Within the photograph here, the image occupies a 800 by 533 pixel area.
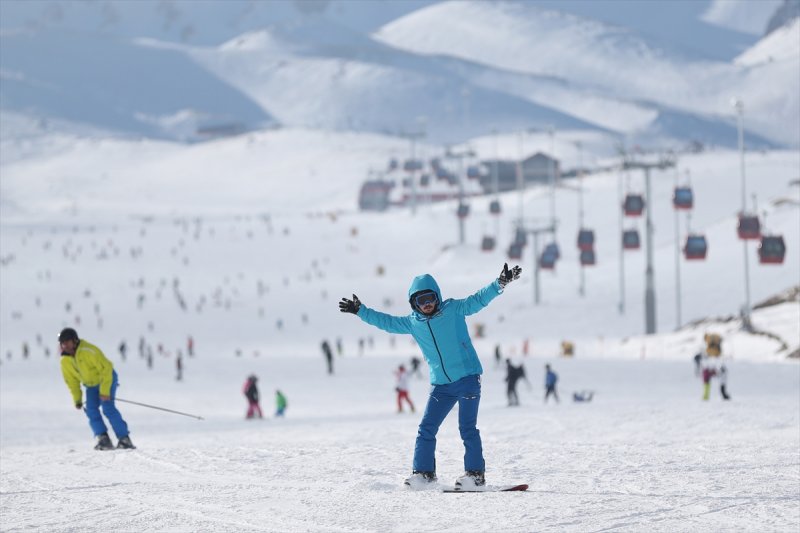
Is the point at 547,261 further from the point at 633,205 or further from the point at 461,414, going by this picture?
the point at 461,414

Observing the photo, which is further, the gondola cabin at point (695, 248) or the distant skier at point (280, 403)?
the gondola cabin at point (695, 248)

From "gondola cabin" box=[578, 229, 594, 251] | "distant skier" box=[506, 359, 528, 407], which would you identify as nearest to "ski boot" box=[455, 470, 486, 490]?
"distant skier" box=[506, 359, 528, 407]

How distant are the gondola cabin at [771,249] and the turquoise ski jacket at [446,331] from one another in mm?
31591

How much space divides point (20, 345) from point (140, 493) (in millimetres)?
39381

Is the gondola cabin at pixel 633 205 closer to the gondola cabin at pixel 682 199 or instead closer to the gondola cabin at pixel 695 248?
the gondola cabin at pixel 682 199

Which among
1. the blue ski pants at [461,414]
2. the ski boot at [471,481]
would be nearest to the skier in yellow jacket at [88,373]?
the blue ski pants at [461,414]

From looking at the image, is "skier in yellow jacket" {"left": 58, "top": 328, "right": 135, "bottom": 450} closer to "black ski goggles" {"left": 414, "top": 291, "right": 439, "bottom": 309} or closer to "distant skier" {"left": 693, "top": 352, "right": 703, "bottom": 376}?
"black ski goggles" {"left": 414, "top": 291, "right": 439, "bottom": 309}

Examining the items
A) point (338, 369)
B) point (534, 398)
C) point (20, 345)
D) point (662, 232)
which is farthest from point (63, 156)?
point (534, 398)

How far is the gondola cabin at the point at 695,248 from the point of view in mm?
43434

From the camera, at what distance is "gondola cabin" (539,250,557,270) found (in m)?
53.9

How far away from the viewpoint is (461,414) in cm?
853

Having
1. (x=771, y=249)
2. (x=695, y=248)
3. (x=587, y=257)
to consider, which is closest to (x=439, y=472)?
(x=771, y=249)

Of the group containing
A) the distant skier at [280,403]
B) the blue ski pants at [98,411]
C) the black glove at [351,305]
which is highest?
the black glove at [351,305]

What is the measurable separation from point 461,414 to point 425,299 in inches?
30.9
